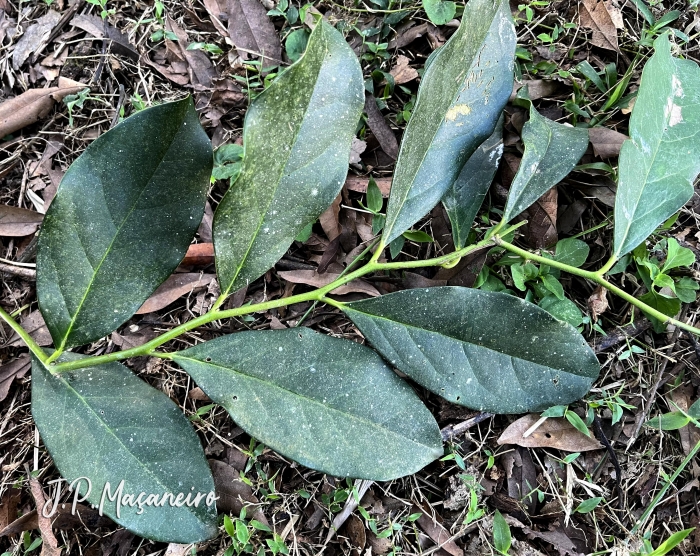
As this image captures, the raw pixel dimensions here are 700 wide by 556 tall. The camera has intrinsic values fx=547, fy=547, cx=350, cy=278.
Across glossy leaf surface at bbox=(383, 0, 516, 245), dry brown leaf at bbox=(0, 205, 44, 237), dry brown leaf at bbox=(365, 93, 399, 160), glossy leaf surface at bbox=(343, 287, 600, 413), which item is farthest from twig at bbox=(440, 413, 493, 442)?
dry brown leaf at bbox=(0, 205, 44, 237)

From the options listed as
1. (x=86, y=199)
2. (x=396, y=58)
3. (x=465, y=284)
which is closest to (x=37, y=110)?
(x=86, y=199)

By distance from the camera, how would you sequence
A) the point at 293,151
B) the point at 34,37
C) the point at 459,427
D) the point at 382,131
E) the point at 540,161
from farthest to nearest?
the point at 34,37
the point at 382,131
the point at 459,427
the point at 540,161
the point at 293,151

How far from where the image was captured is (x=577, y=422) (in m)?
1.29

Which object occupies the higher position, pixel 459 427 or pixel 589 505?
pixel 459 427

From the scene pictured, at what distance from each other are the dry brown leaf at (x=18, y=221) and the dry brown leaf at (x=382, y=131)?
882 millimetres

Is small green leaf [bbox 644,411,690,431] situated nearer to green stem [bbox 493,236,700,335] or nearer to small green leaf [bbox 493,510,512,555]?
green stem [bbox 493,236,700,335]

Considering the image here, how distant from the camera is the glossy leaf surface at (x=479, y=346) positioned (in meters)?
1.09

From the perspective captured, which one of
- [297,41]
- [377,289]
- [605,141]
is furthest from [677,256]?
[297,41]

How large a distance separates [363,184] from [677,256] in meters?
0.76

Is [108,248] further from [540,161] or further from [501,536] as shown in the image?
[501,536]

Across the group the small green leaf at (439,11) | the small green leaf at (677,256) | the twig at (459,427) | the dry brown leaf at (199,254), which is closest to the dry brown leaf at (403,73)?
the small green leaf at (439,11)

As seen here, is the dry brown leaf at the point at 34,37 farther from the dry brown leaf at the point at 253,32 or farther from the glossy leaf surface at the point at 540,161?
the glossy leaf surface at the point at 540,161

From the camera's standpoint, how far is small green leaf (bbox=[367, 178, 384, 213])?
133 cm

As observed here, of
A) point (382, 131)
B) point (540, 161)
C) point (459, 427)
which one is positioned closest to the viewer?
point (540, 161)
